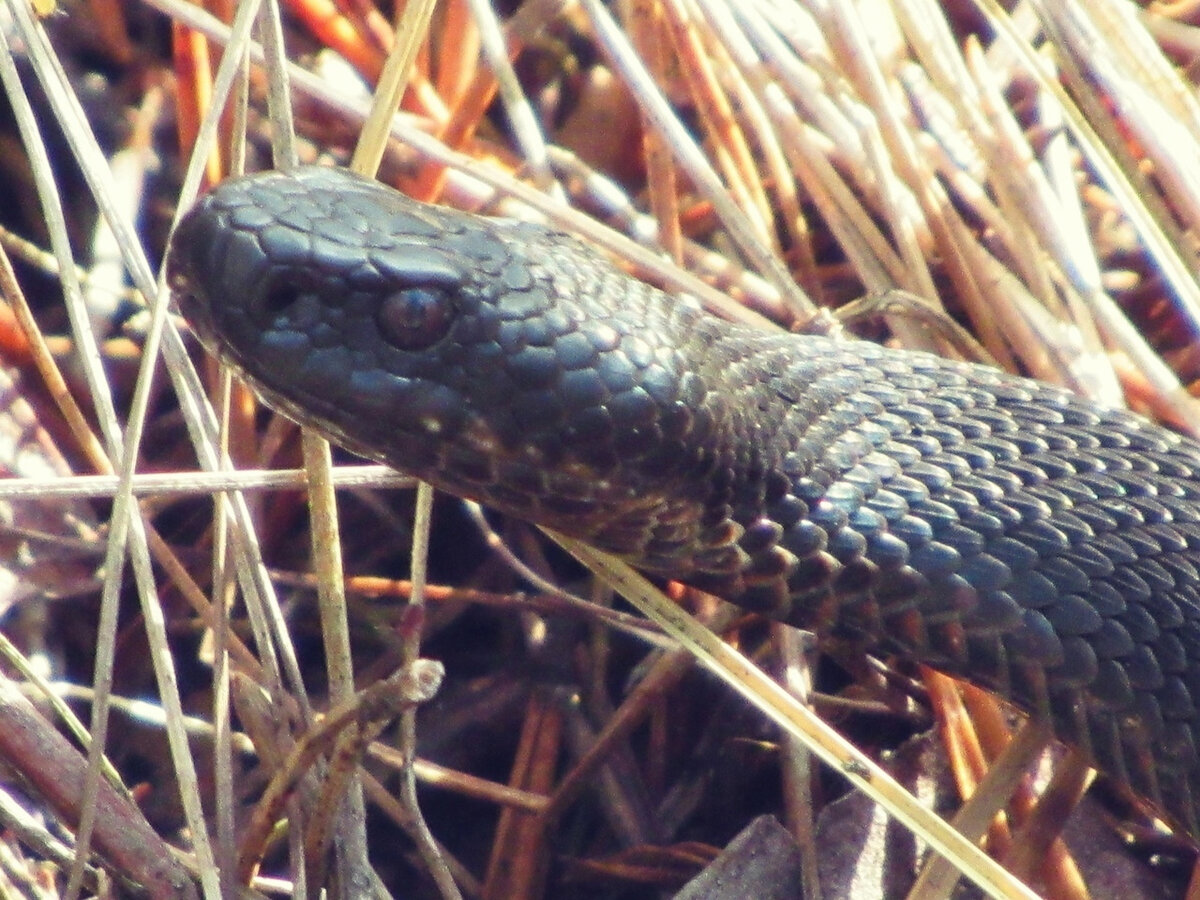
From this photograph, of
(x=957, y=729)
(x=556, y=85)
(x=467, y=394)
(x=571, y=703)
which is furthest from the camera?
(x=556, y=85)

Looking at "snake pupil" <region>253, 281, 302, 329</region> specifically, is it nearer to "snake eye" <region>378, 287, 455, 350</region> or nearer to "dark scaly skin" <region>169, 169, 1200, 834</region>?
"dark scaly skin" <region>169, 169, 1200, 834</region>

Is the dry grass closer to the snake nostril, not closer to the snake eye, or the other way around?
the snake nostril

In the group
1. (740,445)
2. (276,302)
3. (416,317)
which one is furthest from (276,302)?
(740,445)

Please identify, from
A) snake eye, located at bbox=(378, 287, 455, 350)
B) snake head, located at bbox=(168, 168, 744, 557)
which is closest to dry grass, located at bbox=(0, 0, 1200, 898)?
snake head, located at bbox=(168, 168, 744, 557)

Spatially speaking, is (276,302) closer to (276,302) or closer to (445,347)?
(276,302)

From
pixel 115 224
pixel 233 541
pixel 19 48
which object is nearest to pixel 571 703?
pixel 233 541

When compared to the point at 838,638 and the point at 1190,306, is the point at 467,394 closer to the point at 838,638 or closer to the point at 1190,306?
the point at 838,638

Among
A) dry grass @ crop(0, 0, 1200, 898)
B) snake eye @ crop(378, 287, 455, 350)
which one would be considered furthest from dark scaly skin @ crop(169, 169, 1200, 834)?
dry grass @ crop(0, 0, 1200, 898)

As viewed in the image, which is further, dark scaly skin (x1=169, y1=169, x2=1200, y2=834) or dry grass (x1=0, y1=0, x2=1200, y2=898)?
dry grass (x1=0, y1=0, x2=1200, y2=898)
